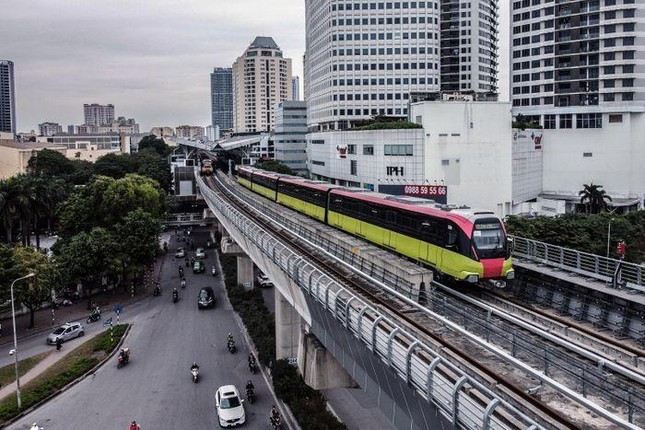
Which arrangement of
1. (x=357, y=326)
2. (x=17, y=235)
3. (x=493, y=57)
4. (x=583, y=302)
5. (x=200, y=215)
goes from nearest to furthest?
(x=357, y=326) → (x=583, y=302) → (x=17, y=235) → (x=200, y=215) → (x=493, y=57)

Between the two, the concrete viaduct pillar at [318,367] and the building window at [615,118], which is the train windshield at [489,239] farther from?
the building window at [615,118]

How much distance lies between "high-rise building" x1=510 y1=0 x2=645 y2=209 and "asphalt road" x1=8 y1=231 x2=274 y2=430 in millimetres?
56812

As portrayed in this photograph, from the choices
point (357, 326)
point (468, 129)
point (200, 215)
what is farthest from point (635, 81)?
point (357, 326)

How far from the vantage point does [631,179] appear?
82438 millimetres

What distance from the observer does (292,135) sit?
150m

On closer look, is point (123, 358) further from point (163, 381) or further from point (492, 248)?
point (492, 248)

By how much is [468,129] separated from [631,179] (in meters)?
26.8

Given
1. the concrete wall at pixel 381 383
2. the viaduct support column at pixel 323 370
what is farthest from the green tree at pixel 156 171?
the concrete wall at pixel 381 383

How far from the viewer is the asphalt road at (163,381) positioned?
3152 centimetres

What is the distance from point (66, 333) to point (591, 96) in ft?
252

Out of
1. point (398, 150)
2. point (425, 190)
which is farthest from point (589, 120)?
point (425, 190)

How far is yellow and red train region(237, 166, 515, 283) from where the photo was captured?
24062 mm

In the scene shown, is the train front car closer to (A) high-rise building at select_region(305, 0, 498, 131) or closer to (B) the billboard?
(B) the billboard

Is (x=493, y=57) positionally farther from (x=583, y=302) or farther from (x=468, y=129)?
(x=583, y=302)
